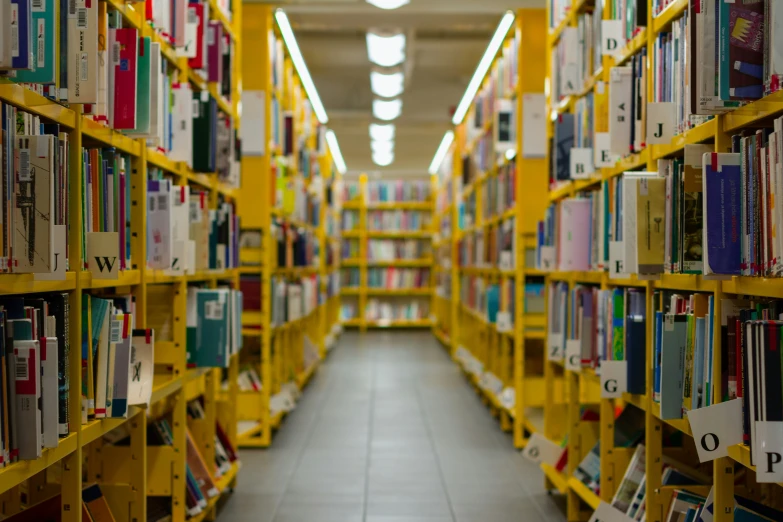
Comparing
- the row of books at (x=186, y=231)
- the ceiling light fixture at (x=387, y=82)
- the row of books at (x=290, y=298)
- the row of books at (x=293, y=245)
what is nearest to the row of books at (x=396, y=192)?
the row of books at (x=293, y=245)

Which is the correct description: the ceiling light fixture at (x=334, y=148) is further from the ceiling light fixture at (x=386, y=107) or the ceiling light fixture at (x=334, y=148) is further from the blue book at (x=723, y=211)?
the blue book at (x=723, y=211)

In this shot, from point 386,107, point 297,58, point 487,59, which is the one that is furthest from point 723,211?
point 386,107

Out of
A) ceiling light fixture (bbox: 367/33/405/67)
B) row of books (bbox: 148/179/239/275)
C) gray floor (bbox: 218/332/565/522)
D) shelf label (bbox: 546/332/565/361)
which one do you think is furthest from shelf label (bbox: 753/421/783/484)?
ceiling light fixture (bbox: 367/33/405/67)

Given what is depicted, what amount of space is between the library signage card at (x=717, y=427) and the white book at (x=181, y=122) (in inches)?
78.9

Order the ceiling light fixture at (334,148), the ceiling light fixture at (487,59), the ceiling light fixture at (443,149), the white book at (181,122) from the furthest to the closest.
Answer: the ceiling light fixture at (334,148)
the ceiling light fixture at (443,149)
the ceiling light fixture at (487,59)
the white book at (181,122)

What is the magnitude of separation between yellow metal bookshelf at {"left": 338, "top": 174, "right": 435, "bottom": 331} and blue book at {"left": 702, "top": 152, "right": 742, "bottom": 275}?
12043 millimetres

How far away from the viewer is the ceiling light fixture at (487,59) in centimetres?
508

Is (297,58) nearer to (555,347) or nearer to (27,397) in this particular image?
(555,347)

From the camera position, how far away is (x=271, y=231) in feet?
16.4

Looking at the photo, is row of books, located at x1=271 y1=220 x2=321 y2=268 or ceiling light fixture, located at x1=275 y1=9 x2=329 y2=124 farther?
row of books, located at x1=271 y1=220 x2=321 y2=268

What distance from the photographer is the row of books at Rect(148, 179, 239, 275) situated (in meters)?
2.57

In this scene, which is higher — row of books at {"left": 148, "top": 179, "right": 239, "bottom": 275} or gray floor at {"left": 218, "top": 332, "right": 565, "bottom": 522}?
row of books at {"left": 148, "top": 179, "right": 239, "bottom": 275}

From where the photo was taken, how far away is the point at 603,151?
2.84 meters

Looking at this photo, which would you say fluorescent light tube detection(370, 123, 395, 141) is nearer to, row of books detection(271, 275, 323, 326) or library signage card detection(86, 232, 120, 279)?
row of books detection(271, 275, 323, 326)
